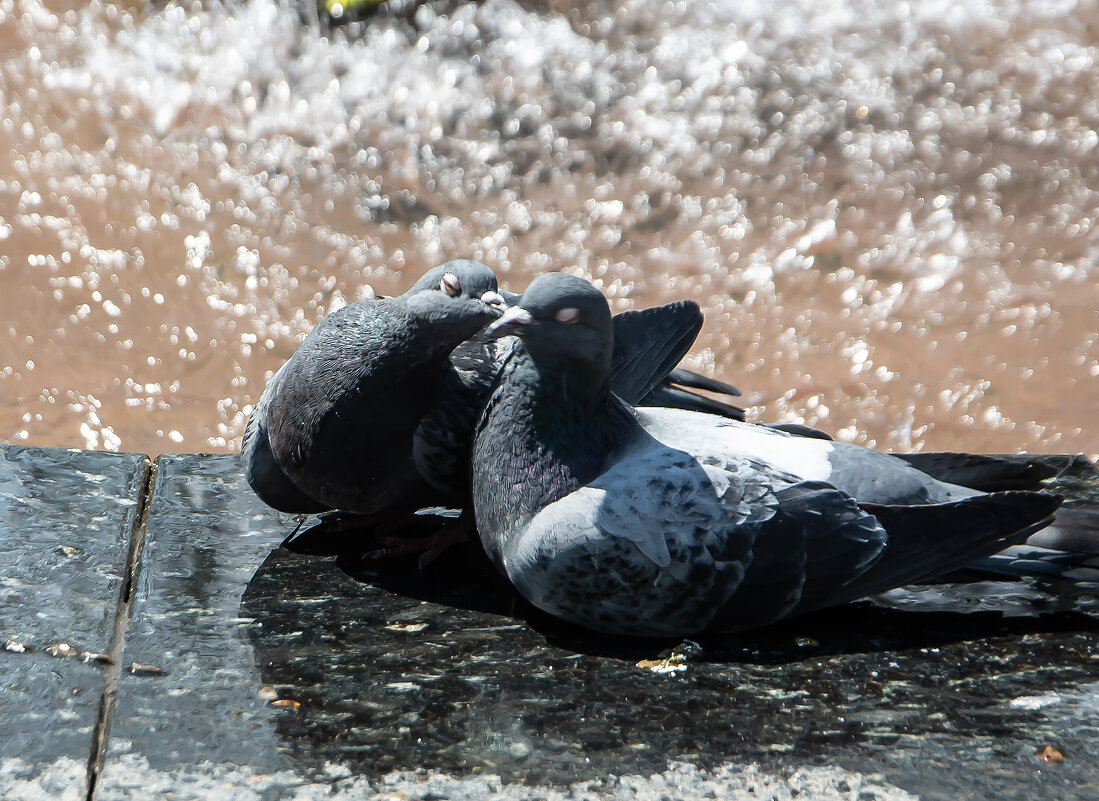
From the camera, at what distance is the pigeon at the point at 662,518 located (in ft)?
8.85

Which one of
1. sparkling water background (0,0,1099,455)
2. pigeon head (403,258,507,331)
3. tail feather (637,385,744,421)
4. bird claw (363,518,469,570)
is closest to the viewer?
pigeon head (403,258,507,331)

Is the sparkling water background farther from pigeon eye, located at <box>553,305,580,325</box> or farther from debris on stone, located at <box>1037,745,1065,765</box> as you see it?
debris on stone, located at <box>1037,745,1065,765</box>

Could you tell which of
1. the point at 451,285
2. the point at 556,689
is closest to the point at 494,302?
the point at 451,285

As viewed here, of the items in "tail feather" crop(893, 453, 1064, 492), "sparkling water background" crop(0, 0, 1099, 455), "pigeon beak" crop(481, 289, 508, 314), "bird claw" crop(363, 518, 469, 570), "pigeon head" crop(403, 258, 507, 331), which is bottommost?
"bird claw" crop(363, 518, 469, 570)

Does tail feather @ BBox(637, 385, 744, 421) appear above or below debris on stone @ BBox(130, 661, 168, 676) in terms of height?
above

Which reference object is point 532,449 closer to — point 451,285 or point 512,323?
point 512,323

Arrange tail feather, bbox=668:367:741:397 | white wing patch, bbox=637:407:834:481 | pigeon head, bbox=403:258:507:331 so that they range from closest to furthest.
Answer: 1. white wing patch, bbox=637:407:834:481
2. pigeon head, bbox=403:258:507:331
3. tail feather, bbox=668:367:741:397

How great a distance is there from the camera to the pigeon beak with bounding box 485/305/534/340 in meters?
2.77

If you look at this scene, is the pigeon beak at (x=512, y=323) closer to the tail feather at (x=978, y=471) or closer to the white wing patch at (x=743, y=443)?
the white wing patch at (x=743, y=443)

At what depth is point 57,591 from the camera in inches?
116

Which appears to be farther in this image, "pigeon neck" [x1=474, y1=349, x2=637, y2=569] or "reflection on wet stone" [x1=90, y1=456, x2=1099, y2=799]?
"pigeon neck" [x1=474, y1=349, x2=637, y2=569]

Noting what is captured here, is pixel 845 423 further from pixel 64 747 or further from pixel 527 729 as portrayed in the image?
pixel 64 747

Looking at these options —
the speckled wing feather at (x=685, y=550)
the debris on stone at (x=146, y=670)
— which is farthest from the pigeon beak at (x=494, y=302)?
the debris on stone at (x=146, y=670)

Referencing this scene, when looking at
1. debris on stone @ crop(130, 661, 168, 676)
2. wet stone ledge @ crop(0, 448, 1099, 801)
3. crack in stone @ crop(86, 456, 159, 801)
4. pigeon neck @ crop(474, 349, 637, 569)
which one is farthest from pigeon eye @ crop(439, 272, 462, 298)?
debris on stone @ crop(130, 661, 168, 676)
